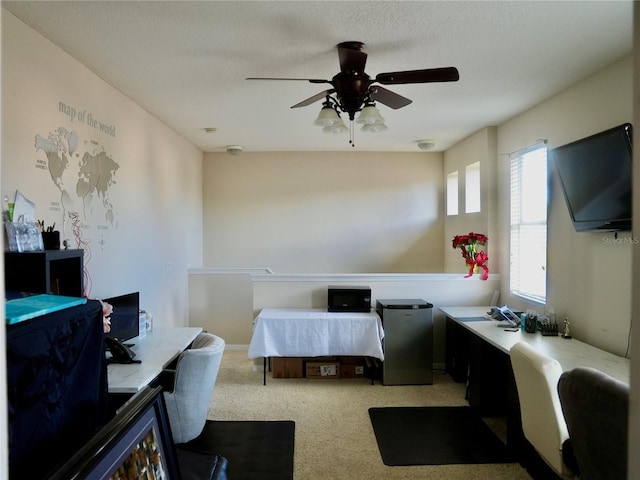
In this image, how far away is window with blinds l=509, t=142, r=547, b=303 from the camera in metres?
3.43

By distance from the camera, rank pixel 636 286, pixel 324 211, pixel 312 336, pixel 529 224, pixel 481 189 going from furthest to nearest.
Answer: pixel 324 211 → pixel 481 189 → pixel 312 336 → pixel 529 224 → pixel 636 286

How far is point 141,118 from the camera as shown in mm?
3576

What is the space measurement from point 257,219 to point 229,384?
2520 mm

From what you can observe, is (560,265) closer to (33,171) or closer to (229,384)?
(229,384)

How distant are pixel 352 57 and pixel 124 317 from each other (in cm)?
243

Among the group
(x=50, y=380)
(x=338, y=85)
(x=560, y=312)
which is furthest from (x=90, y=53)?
(x=560, y=312)

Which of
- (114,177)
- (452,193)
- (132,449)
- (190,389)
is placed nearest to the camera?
(132,449)

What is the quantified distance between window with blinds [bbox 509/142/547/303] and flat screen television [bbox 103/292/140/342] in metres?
3.44

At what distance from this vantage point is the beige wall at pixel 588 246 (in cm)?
254

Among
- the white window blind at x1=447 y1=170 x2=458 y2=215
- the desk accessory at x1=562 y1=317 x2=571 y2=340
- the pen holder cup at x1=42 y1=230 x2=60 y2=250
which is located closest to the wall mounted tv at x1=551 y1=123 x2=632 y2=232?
the desk accessory at x1=562 y1=317 x2=571 y2=340

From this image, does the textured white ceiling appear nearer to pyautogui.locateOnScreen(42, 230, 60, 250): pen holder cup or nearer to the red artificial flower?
pyautogui.locateOnScreen(42, 230, 60, 250): pen holder cup

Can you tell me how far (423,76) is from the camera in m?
2.17

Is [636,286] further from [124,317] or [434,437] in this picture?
[124,317]

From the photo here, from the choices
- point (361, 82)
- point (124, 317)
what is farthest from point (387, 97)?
point (124, 317)
